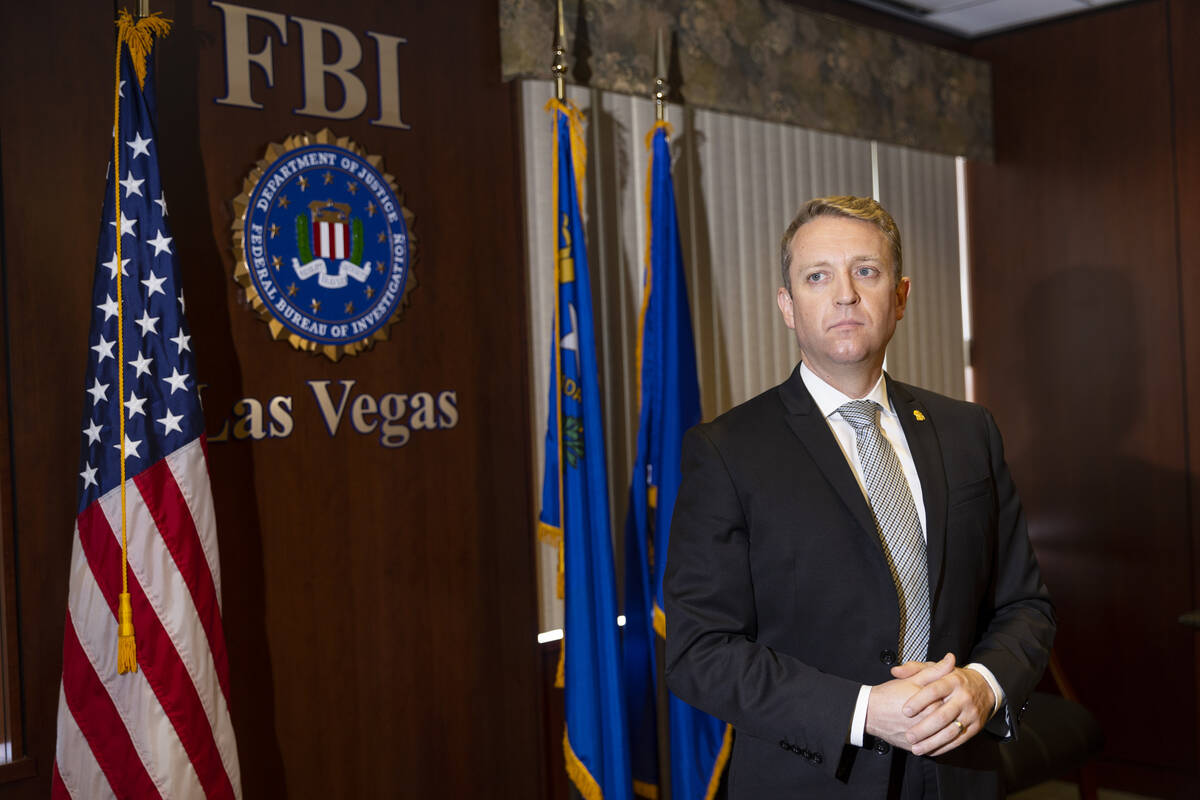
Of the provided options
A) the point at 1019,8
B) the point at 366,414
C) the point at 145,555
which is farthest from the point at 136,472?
the point at 1019,8

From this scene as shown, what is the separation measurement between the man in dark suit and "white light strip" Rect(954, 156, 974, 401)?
3405 millimetres

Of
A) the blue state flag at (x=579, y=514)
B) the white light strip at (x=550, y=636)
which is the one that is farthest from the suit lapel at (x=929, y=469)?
the white light strip at (x=550, y=636)

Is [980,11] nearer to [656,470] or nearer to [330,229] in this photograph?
[656,470]

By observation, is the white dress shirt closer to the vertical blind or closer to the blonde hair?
the blonde hair

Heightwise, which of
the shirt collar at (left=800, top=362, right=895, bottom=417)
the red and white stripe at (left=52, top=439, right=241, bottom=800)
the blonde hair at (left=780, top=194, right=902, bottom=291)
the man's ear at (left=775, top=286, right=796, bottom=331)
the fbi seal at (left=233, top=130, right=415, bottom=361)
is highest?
the fbi seal at (left=233, top=130, right=415, bottom=361)

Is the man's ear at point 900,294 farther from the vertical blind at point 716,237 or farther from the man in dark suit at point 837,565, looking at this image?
the vertical blind at point 716,237

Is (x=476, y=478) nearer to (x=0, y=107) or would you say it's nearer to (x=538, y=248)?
(x=538, y=248)

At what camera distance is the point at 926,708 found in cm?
155

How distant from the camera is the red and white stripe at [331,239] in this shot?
2.90 metres

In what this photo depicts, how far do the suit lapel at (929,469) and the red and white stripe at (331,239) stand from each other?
1.61m

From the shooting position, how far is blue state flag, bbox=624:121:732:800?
3.35 m

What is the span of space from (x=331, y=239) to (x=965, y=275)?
319 centimetres

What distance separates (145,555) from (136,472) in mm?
177

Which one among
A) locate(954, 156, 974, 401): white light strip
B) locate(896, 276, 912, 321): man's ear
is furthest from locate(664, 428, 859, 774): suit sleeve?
locate(954, 156, 974, 401): white light strip
